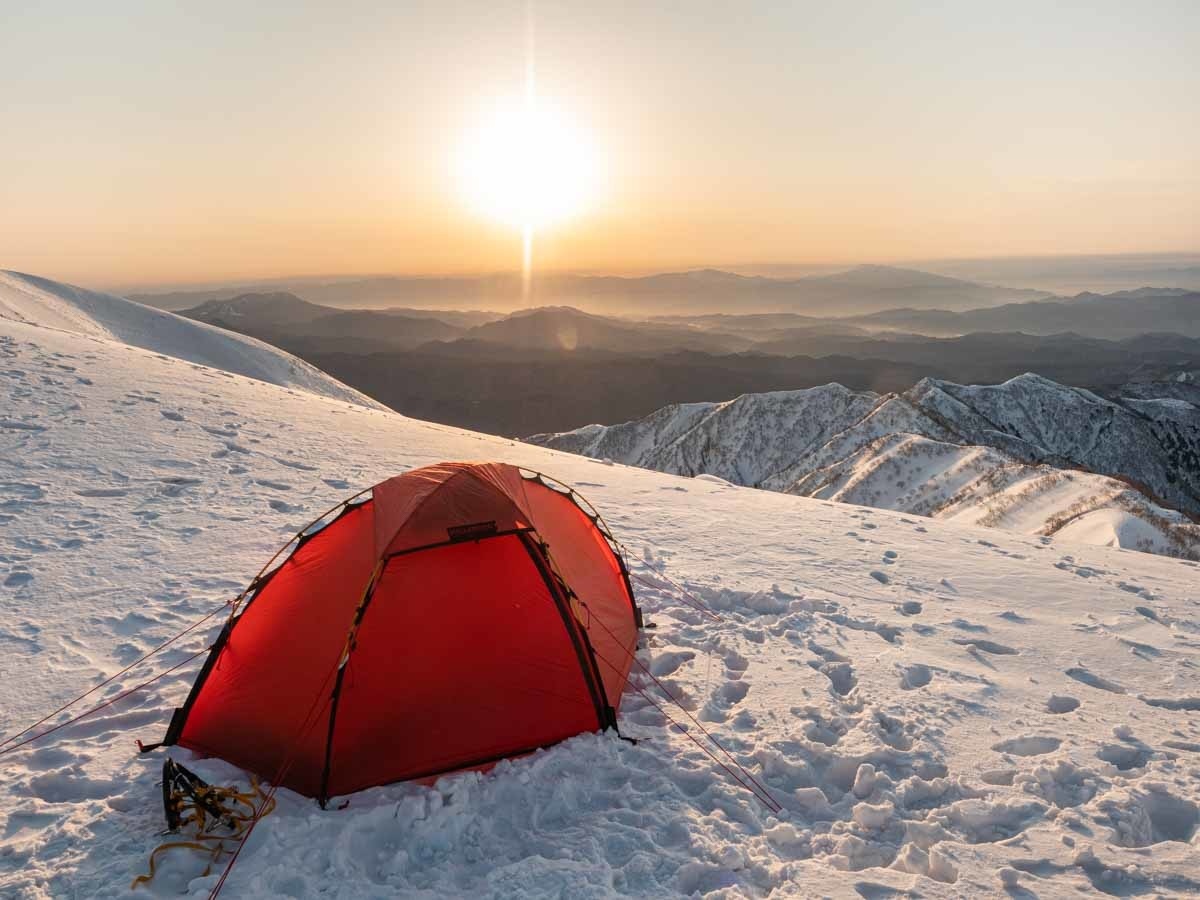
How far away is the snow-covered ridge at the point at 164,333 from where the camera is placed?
126 ft

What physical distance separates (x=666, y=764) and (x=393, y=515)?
3.37 metres

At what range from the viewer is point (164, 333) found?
4853cm

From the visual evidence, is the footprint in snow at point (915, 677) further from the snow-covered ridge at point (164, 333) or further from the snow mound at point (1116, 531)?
the snow-covered ridge at point (164, 333)

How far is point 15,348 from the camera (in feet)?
64.1

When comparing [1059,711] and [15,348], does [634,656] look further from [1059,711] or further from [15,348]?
[15,348]

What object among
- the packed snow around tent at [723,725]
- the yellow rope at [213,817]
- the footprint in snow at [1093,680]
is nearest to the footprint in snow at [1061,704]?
the packed snow around tent at [723,725]

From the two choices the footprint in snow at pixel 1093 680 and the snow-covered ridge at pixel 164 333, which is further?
the snow-covered ridge at pixel 164 333

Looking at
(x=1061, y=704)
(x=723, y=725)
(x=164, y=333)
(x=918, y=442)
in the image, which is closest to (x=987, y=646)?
(x=1061, y=704)

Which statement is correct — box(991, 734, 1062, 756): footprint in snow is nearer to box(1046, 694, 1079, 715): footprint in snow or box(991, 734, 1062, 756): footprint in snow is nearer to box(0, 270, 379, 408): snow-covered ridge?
box(1046, 694, 1079, 715): footprint in snow

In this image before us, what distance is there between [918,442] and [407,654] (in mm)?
57618

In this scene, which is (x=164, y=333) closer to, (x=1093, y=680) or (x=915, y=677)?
(x=915, y=677)

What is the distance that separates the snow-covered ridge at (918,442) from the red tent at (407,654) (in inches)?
1539

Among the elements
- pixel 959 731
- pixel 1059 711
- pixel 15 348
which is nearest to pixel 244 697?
pixel 959 731

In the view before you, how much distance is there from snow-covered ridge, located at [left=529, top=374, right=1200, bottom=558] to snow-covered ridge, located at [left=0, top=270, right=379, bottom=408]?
4165 centimetres
